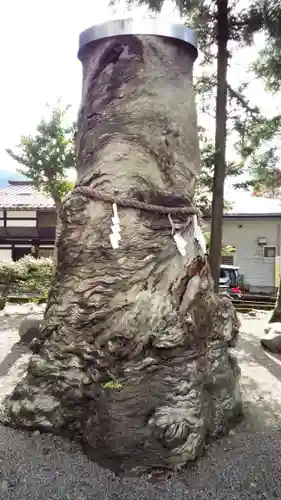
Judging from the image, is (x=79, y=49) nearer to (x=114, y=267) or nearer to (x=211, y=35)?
(x=114, y=267)

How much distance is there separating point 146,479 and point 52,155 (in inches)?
315

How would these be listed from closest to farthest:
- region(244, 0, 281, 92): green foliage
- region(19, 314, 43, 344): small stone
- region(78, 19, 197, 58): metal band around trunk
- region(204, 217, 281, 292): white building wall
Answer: region(78, 19, 197, 58): metal band around trunk
region(19, 314, 43, 344): small stone
region(244, 0, 281, 92): green foliage
region(204, 217, 281, 292): white building wall

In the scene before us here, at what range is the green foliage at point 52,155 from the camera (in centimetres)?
931

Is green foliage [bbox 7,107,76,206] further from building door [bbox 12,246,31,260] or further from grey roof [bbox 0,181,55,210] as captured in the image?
building door [bbox 12,246,31,260]

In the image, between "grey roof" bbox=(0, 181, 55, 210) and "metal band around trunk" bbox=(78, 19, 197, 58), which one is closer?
"metal band around trunk" bbox=(78, 19, 197, 58)

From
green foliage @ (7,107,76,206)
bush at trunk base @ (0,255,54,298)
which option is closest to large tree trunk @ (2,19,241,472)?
bush at trunk base @ (0,255,54,298)

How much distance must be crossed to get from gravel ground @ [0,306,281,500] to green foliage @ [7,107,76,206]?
282 inches

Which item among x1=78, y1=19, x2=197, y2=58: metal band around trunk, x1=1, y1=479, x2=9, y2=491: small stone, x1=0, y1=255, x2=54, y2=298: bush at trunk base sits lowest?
x1=1, y1=479, x2=9, y2=491: small stone

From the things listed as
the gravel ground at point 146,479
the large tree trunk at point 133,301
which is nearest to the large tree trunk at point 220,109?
the large tree trunk at point 133,301

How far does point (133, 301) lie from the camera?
2.63 meters

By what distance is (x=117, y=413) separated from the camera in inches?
93.4

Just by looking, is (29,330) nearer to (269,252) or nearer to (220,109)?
(220,109)

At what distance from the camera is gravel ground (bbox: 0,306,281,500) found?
2.10m

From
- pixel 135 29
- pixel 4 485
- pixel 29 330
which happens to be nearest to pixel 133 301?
pixel 4 485
